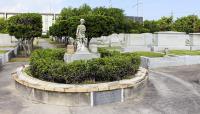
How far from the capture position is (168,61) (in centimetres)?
1962

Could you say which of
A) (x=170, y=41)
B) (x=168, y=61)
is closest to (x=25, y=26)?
(x=168, y=61)

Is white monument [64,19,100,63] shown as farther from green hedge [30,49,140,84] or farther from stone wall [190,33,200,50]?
stone wall [190,33,200,50]

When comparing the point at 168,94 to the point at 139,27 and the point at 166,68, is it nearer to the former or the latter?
the point at 166,68

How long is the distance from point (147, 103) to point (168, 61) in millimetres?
9727

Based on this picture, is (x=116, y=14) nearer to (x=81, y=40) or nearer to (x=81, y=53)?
(x=81, y=40)

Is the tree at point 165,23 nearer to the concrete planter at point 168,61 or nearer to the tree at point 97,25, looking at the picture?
the tree at point 97,25

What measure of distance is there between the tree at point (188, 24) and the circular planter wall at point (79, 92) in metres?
51.5

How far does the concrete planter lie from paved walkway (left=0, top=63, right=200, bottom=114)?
4.44 m

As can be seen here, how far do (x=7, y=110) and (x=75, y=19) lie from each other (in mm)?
22069

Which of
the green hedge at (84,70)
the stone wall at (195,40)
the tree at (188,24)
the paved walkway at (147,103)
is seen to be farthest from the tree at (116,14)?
the green hedge at (84,70)

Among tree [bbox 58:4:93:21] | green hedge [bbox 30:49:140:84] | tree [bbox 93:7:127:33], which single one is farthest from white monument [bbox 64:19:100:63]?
tree [bbox 93:7:127:33]

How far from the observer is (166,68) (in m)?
18.9

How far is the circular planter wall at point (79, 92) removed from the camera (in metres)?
9.86

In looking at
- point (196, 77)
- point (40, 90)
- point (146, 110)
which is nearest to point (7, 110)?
point (40, 90)
